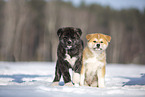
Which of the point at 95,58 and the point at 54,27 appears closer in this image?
the point at 95,58

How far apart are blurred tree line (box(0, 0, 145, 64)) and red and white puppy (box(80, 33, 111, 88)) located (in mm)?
15542

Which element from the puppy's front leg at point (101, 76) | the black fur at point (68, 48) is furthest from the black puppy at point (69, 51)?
the puppy's front leg at point (101, 76)

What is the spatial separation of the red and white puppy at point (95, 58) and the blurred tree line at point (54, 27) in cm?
1554

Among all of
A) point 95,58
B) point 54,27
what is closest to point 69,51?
point 95,58

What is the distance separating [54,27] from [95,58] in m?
17.6

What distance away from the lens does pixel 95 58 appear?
4.13 m

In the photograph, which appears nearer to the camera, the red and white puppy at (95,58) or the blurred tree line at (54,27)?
the red and white puppy at (95,58)

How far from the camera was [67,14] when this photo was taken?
70.5 feet

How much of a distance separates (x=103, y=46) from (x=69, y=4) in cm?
1872

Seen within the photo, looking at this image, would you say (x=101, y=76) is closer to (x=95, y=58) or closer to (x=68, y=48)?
(x=95, y=58)

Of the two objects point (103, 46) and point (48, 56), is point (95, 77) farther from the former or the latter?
point (48, 56)

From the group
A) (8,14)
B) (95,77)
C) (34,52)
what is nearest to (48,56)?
(34,52)

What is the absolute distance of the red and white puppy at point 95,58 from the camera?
4105mm

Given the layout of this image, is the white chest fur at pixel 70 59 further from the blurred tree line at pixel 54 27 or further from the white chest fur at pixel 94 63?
the blurred tree line at pixel 54 27
